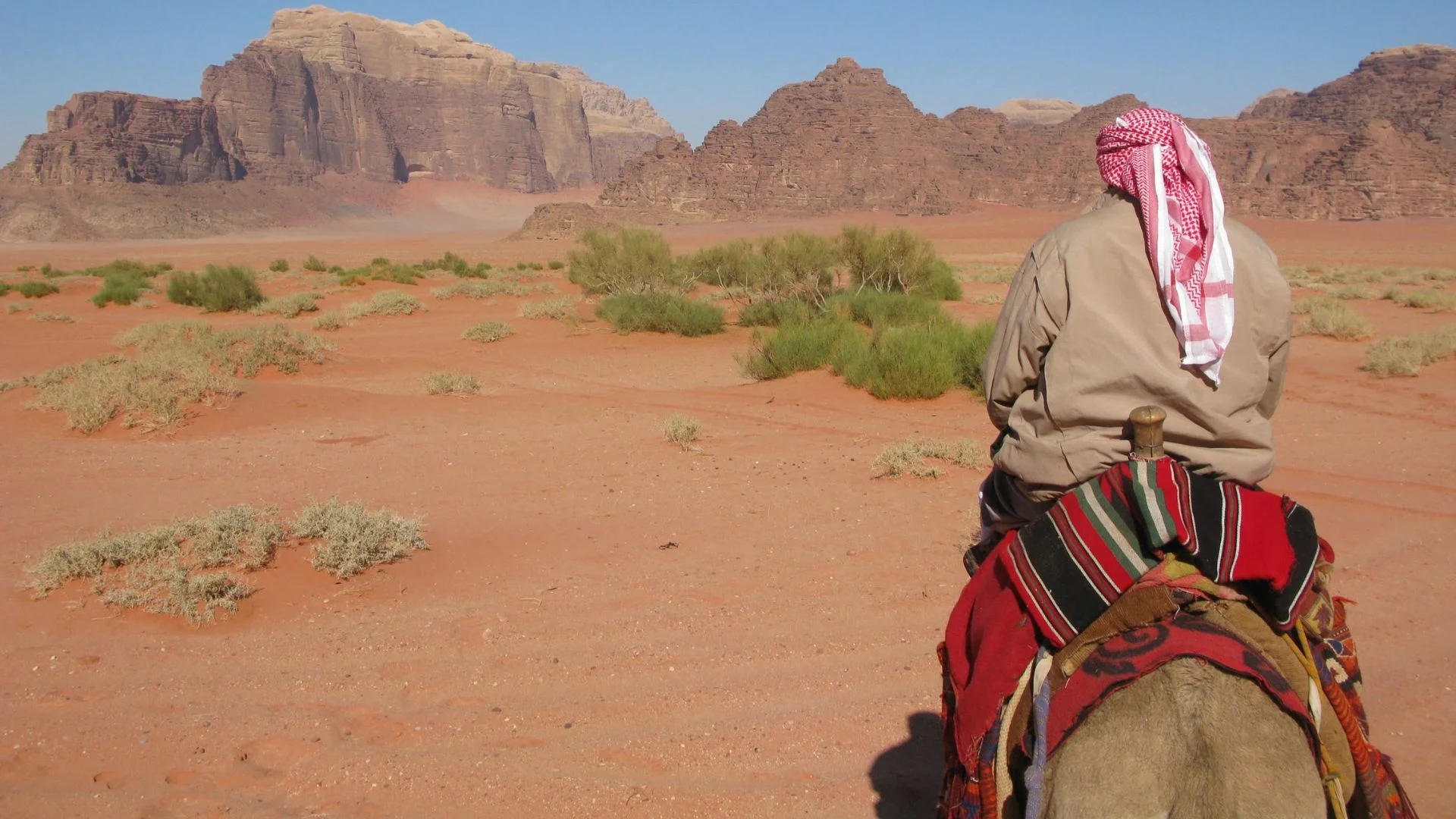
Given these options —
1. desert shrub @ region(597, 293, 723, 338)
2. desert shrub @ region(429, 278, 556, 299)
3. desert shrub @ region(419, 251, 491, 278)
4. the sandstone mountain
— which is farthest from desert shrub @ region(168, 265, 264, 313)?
the sandstone mountain

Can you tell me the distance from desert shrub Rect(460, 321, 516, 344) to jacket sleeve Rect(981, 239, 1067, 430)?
18145mm

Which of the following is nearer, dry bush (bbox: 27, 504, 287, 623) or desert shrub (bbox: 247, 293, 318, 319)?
dry bush (bbox: 27, 504, 287, 623)

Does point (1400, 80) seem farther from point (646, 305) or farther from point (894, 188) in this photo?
point (646, 305)

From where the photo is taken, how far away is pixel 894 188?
105562 mm

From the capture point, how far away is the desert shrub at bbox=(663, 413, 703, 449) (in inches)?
390

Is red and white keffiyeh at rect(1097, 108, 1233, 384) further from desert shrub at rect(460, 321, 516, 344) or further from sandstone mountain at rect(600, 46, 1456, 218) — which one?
sandstone mountain at rect(600, 46, 1456, 218)

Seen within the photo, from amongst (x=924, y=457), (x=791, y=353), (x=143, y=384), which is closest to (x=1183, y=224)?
(x=924, y=457)

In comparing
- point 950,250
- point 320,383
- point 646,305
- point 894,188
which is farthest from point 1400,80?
point 320,383

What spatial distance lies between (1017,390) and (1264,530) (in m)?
0.62

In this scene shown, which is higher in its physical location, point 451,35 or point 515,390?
point 451,35

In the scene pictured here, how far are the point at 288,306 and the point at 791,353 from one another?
16.0 meters

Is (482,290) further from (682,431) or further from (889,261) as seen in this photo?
(682,431)

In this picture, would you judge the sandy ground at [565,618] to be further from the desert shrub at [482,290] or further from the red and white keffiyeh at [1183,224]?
the desert shrub at [482,290]

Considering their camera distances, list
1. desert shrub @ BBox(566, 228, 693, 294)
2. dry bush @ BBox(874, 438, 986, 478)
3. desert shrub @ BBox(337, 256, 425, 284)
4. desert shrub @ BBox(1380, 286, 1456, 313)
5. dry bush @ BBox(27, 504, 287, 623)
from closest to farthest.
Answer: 1. dry bush @ BBox(27, 504, 287, 623)
2. dry bush @ BBox(874, 438, 986, 478)
3. desert shrub @ BBox(1380, 286, 1456, 313)
4. desert shrub @ BBox(566, 228, 693, 294)
5. desert shrub @ BBox(337, 256, 425, 284)
